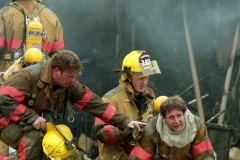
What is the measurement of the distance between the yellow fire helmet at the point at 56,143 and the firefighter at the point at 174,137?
658 millimetres

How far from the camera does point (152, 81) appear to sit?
11.9 m

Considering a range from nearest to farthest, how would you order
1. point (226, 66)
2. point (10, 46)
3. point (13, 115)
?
point (13, 115) < point (10, 46) < point (226, 66)

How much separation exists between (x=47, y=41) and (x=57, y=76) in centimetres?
192

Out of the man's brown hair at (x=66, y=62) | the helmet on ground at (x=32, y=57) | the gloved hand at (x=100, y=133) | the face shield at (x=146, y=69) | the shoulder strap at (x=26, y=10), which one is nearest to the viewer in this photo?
the man's brown hair at (x=66, y=62)

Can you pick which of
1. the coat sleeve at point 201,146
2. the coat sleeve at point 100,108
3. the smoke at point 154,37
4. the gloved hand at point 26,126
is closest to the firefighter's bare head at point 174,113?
the coat sleeve at point 201,146

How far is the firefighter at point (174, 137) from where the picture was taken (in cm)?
794

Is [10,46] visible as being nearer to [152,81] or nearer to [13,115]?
[13,115]

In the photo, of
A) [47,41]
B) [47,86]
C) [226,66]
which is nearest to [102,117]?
[47,86]

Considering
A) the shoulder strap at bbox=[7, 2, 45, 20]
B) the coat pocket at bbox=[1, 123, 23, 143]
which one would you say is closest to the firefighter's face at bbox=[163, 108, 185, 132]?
the coat pocket at bbox=[1, 123, 23, 143]

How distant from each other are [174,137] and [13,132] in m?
1.55

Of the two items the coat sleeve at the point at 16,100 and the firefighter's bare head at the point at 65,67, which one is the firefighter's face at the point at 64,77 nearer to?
the firefighter's bare head at the point at 65,67

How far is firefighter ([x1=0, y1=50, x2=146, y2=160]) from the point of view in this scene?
7.85 m

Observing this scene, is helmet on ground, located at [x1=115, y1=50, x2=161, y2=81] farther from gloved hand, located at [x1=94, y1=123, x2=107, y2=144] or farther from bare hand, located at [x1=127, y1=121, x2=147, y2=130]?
bare hand, located at [x1=127, y1=121, x2=147, y2=130]

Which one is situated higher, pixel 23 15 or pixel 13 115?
pixel 23 15
